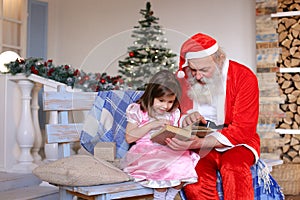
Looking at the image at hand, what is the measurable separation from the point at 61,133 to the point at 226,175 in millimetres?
815

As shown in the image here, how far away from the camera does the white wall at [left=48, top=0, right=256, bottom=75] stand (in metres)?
4.84

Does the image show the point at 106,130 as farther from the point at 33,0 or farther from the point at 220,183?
the point at 33,0

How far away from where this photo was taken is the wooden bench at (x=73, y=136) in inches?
68.4

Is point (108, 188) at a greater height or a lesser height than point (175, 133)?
lesser

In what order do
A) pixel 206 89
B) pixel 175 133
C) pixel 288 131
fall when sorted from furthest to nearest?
pixel 288 131 < pixel 206 89 < pixel 175 133

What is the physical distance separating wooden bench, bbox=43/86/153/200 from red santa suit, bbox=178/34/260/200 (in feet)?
0.94

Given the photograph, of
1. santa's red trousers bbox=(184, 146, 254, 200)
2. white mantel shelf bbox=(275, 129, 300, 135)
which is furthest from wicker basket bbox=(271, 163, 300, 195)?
santa's red trousers bbox=(184, 146, 254, 200)

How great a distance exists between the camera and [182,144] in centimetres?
177

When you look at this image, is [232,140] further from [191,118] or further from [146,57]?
[146,57]

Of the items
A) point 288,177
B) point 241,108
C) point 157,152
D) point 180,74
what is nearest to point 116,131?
point 157,152

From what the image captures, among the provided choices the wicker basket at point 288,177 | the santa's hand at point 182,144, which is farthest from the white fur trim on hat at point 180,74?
the wicker basket at point 288,177

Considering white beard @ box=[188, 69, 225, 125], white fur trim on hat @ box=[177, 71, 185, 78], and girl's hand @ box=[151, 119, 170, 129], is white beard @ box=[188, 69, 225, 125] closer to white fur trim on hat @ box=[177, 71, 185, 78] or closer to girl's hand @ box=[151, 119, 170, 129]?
white fur trim on hat @ box=[177, 71, 185, 78]

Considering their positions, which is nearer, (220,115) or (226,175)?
(226,175)

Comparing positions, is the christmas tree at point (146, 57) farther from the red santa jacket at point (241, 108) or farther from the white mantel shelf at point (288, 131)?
the white mantel shelf at point (288, 131)
